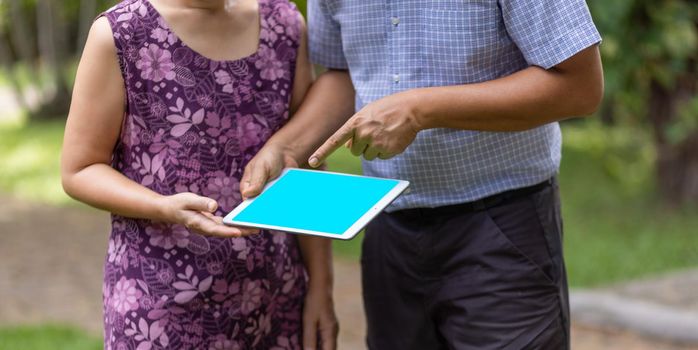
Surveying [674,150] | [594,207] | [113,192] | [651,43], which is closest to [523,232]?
[113,192]

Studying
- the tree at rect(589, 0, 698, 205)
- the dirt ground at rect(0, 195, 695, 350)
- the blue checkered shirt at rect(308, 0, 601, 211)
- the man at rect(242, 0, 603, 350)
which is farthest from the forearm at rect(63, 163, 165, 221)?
the tree at rect(589, 0, 698, 205)

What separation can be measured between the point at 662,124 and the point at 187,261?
6.82m

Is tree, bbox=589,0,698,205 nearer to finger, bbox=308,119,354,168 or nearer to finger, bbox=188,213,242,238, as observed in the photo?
finger, bbox=308,119,354,168

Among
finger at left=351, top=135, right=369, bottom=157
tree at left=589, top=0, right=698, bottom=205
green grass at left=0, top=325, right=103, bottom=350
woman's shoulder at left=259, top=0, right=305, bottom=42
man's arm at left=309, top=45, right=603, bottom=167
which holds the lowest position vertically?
green grass at left=0, top=325, right=103, bottom=350

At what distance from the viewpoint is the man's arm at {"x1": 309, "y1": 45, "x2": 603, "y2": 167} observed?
2211 mm

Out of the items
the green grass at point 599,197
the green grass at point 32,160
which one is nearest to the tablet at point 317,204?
the green grass at point 599,197

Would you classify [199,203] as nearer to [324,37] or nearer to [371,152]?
[371,152]

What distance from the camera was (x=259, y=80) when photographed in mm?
2449

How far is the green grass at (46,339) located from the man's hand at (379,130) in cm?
362

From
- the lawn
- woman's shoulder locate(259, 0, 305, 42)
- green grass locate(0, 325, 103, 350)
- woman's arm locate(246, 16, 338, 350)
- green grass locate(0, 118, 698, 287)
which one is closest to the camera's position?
woman's arm locate(246, 16, 338, 350)

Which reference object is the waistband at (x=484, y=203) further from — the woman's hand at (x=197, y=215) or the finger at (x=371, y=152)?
the woman's hand at (x=197, y=215)

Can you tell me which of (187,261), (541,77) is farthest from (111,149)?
(541,77)

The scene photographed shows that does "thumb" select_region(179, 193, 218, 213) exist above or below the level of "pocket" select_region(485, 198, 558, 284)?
above

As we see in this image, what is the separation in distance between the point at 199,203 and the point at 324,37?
0.64 metres
